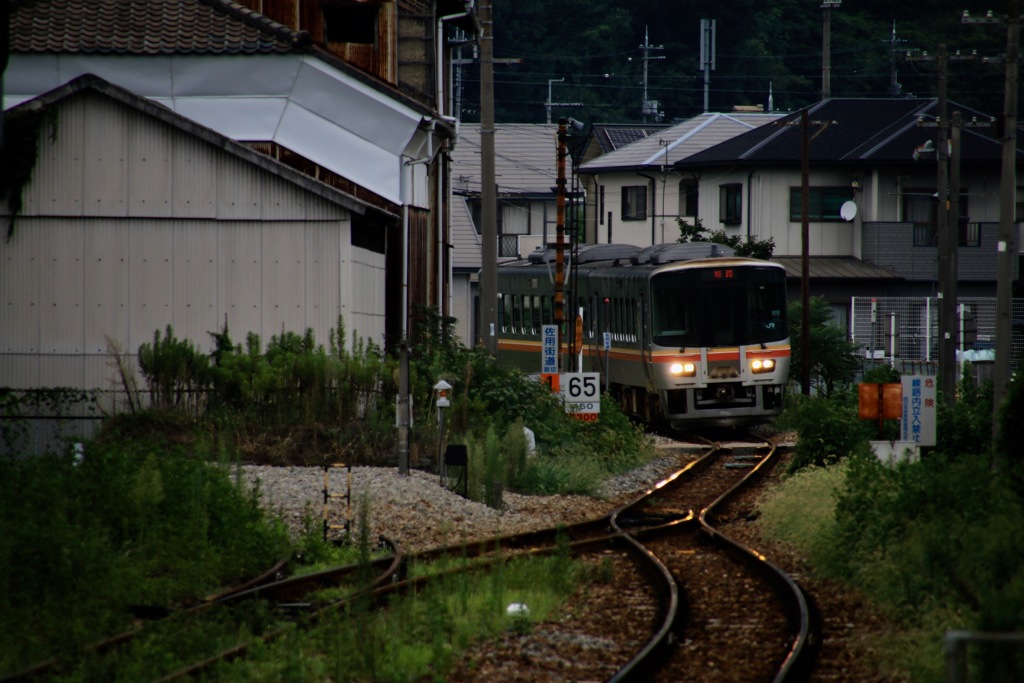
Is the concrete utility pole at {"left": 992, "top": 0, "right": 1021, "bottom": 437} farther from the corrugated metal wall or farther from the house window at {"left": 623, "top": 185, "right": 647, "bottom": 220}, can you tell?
the house window at {"left": 623, "top": 185, "right": 647, "bottom": 220}

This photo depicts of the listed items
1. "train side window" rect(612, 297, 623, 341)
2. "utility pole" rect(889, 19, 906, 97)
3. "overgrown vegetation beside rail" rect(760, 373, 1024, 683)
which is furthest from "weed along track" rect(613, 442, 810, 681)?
"utility pole" rect(889, 19, 906, 97)

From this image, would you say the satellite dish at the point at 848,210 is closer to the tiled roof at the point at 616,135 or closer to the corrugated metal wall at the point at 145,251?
the tiled roof at the point at 616,135

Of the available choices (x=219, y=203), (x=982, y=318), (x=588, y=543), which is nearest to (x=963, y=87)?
(x=982, y=318)

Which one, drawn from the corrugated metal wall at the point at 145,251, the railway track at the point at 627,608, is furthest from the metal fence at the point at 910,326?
the railway track at the point at 627,608

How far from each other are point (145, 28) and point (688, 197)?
89.8 ft

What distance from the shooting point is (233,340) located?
62.0ft

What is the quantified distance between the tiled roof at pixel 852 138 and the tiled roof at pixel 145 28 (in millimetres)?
22374

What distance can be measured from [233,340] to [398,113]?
5393 millimetres

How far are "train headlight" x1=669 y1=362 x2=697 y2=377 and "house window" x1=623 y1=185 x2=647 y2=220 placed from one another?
2512 cm

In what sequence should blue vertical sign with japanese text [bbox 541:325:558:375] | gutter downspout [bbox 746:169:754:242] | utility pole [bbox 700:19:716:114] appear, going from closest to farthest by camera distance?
blue vertical sign with japanese text [bbox 541:325:558:375], gutter downspout [bbox 746:169:754:242], utility pole [bbox 700:19:716:114]

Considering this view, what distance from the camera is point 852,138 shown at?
4481 centimetres

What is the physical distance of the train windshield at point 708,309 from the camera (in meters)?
24.1

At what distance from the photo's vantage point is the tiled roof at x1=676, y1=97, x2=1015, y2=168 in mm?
42625

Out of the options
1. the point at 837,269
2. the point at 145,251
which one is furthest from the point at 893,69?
the point at 145,251
